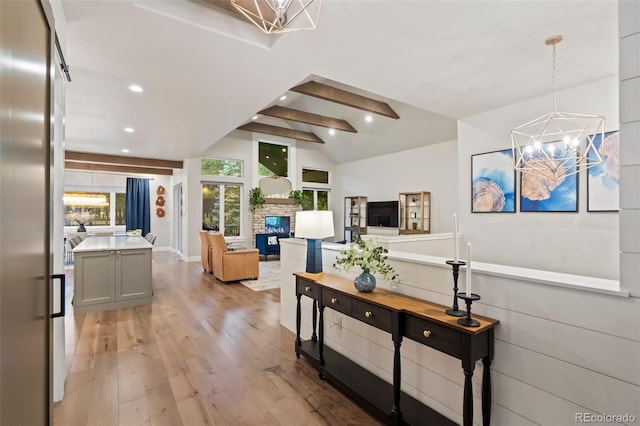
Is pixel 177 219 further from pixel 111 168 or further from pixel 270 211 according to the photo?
pixel 270 211

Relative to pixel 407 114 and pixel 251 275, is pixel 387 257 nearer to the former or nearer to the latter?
pixel 251 275

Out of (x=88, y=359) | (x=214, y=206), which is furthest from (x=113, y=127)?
(x=88, y=359)

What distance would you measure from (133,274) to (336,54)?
4.10 meters

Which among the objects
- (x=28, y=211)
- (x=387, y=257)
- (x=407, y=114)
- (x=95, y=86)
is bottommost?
(x=387, y=257)

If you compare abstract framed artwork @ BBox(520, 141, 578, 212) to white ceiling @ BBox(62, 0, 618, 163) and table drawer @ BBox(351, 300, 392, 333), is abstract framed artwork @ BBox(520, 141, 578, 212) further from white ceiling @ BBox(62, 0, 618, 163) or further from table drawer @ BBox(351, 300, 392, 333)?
table drawer @ BBox(351, 300, 392, 333)

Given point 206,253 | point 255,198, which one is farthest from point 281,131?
point 206,253

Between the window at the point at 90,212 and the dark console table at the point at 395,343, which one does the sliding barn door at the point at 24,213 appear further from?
the window at the point at 90,212

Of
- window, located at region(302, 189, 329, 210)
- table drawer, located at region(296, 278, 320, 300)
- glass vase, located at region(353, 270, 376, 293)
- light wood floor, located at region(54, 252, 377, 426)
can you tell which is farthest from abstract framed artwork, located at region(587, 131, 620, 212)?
window, located at region(302, 189, 329, 210)

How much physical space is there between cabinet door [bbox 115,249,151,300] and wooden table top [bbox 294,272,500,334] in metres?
3.19

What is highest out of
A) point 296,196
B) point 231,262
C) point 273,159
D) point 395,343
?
point 273,159

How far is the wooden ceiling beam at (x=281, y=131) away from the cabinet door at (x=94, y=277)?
5.42m

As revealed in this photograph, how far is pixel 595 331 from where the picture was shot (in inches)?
52.4

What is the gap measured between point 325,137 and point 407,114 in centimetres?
338

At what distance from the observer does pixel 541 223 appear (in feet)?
13.7
